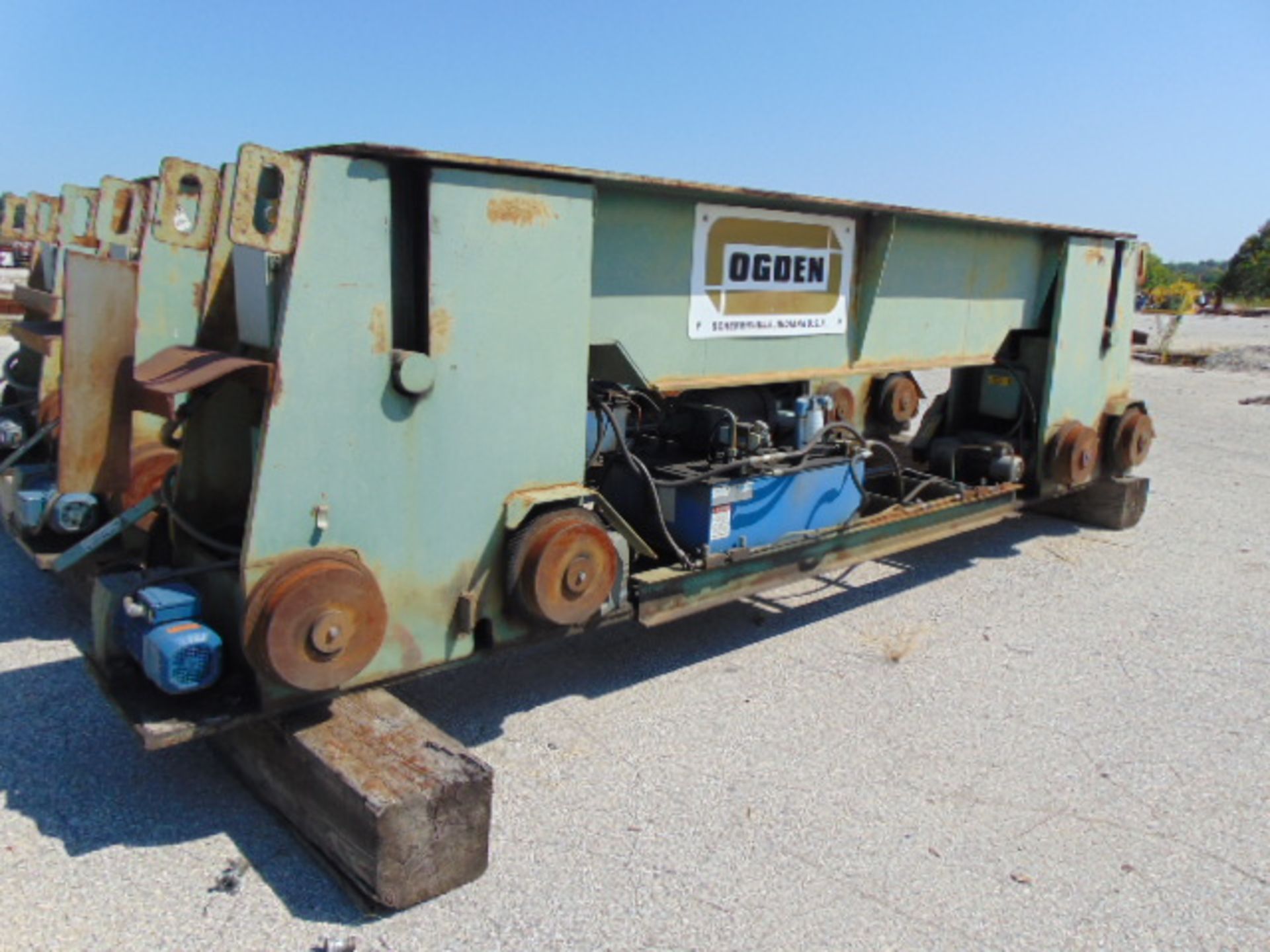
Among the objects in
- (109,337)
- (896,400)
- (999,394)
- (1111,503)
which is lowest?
(1111,503)

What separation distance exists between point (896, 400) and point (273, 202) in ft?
18.3

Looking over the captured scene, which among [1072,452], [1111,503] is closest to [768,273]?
[1072,452]

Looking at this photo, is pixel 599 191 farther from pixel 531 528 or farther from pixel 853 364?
pixel 853 364

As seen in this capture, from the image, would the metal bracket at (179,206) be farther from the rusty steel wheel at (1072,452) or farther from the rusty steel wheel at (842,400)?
the rusty steel wheel at (1072,452)

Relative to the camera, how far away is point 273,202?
272 cm

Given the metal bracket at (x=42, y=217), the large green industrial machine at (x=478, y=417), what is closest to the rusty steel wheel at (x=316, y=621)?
the large green industrial machine at (x=478, y=417)

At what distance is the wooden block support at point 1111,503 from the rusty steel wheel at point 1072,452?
0.57 metres

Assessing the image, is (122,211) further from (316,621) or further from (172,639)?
(316,621)

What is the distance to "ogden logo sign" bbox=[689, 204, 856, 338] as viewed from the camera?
3969mm

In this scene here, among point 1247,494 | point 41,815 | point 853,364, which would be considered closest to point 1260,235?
point 1247,494

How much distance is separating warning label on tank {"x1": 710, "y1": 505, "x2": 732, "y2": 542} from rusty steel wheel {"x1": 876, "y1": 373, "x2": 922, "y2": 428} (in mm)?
3665

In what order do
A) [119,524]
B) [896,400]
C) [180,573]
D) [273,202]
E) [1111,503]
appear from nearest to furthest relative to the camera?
[273,202], [180,573], [119,524], [1111,503], [896,400]

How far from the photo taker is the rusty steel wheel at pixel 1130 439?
6.31 metres

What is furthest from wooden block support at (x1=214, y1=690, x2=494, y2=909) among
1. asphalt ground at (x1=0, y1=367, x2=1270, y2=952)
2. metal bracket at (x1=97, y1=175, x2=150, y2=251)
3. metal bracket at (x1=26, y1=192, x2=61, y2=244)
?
metal bracket at (x1=26, y1=192, x2=61, y2=244)
